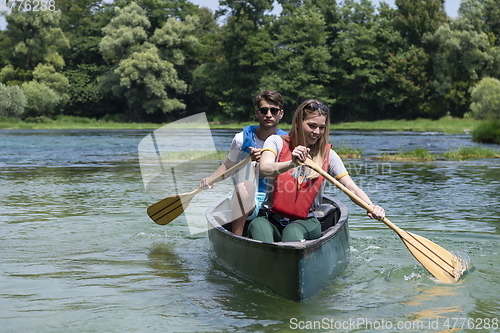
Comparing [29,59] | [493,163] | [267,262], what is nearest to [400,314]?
[267,262]

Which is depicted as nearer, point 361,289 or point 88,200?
point 361,289

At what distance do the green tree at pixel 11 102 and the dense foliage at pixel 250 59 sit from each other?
6.17 ft

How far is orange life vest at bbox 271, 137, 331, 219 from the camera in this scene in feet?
16.1

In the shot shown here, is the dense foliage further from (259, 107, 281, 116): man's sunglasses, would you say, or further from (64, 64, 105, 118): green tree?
(259, 107, 281, 116): man's sunglasses

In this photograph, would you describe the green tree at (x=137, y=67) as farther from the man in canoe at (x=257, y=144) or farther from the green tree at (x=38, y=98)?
the man in canoe at (x=257, y=144)

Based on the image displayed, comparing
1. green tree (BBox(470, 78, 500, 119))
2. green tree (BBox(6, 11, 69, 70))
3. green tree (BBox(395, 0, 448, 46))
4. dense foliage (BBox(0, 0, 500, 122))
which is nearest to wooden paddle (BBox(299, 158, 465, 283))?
green tree (BBox(470, 78, 500, 119))

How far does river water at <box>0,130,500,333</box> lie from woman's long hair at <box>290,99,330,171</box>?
1042mm

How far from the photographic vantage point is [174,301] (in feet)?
15.9

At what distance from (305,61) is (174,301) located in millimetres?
46958

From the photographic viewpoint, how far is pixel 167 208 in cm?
725

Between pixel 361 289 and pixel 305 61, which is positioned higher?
pixel 305 61

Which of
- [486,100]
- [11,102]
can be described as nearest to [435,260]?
[486,100]

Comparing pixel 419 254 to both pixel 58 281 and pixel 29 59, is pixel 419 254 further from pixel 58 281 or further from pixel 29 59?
pixel 29 59

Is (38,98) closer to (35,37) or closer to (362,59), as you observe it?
(35,37)
